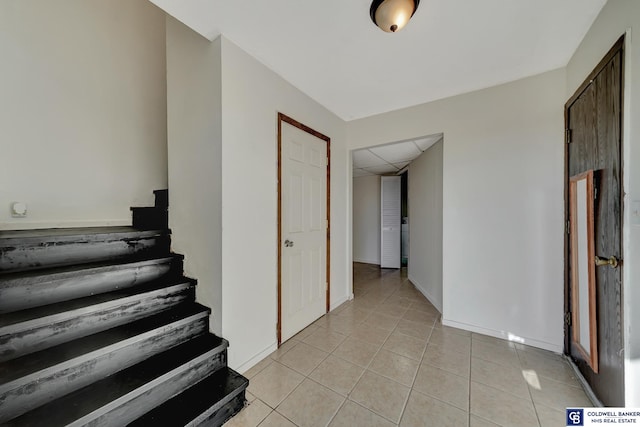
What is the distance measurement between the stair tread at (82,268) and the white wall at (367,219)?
4520mm

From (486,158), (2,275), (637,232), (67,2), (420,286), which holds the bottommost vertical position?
(420,286)

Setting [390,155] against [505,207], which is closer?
[505,207]

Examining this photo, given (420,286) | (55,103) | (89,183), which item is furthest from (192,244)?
(420,286)

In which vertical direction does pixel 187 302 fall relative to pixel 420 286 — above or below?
above

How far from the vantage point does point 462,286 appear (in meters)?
2.43

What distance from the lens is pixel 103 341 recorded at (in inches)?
50.8

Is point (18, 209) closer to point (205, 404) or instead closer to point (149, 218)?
point (149, 218)

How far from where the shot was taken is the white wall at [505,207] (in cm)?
201

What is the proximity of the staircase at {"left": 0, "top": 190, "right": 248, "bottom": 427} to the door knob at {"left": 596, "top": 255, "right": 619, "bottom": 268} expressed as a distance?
7.62ft

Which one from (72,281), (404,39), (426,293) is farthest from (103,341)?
(426,293)

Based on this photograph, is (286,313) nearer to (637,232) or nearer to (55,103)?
(637,232)

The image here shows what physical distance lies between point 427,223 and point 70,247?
3816 mm

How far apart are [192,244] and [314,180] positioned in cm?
142

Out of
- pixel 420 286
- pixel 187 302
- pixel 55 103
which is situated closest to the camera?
pixel 187 302
